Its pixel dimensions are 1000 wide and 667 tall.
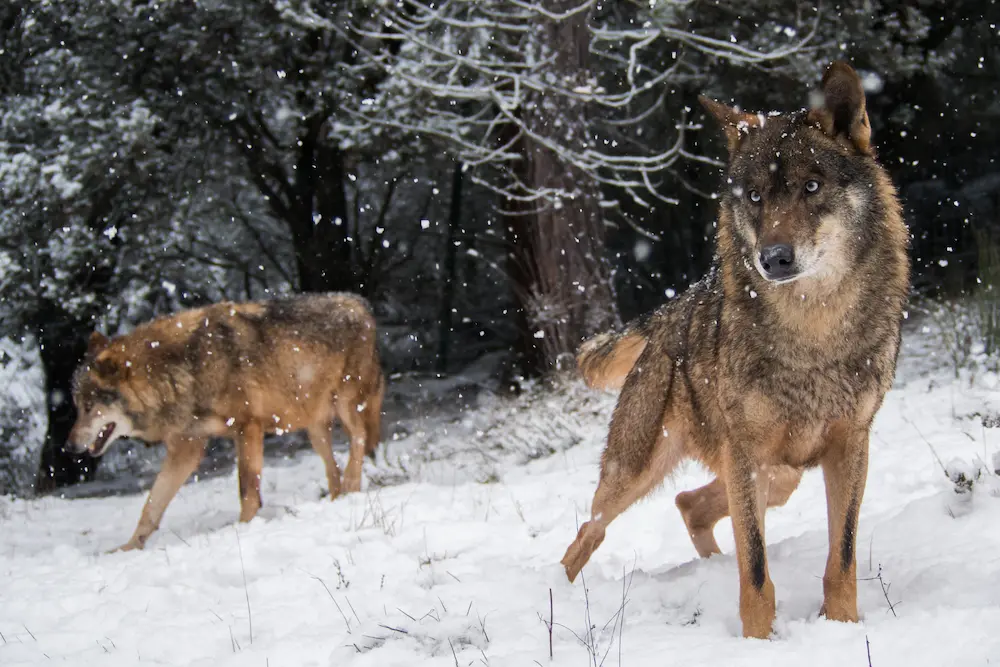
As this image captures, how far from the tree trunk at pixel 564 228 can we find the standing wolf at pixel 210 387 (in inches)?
113

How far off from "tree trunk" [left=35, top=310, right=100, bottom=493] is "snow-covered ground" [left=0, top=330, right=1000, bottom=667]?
5.53 m

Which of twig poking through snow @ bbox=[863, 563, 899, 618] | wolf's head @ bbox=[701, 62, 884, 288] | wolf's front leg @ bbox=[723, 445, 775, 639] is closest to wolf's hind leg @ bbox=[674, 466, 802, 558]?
twig poking through snow @ bbox=[863, 563, 899, 618]

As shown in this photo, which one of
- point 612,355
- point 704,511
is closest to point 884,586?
point 704,511

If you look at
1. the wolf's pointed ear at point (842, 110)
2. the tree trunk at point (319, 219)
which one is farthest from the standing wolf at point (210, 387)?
the tree trunk at point (319, 219)

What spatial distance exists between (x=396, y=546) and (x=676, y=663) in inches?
115

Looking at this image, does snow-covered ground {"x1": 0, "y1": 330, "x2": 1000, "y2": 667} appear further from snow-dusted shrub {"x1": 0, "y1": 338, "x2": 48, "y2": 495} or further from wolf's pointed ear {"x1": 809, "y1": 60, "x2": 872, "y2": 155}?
snow-dusted shrub {"x1": 0, "y1": 338, "x2": 48, "y2": 495}

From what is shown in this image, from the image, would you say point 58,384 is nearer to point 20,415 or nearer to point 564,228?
→ point 20,415

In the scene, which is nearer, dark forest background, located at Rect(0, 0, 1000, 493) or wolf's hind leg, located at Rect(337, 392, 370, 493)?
wolf's hind leg, located at Rect(337, 392, 370, 493)

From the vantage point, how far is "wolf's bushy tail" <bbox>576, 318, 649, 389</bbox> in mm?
5301

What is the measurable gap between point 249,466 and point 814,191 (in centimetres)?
621

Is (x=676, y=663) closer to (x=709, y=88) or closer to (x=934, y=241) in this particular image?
(x=709, y=88)

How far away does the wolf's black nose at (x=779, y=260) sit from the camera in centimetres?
347

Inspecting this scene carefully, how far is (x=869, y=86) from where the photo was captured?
14.6 metres

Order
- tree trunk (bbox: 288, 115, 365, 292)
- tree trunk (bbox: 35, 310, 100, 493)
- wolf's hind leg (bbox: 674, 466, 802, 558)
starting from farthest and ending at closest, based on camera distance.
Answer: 1. tree trunk (bbox: 288, 115, 365, 292)
2. tree trunk (bbox: 35, 310, 100, 493)
3. wolf's hind leg (bbox: 674, 466, 802, 558)
